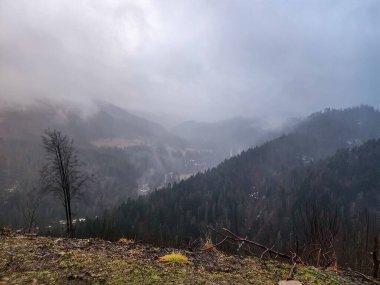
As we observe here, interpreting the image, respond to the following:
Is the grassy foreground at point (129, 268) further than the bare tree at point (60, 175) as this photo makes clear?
No

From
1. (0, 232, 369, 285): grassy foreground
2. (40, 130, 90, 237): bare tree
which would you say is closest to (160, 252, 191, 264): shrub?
(0, 232, 369, 285): grassy foreground

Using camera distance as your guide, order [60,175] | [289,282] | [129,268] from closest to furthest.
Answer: [289,282] < [129,268] < [60,175]

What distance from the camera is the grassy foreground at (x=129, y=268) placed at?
243 inches

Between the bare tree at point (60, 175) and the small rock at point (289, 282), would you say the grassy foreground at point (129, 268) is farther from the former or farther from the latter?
the bare tree at point (60, 175)

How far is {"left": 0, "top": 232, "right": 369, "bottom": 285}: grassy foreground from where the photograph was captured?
616 centimetres

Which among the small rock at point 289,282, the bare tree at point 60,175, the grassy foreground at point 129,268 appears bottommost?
the small rock at point 289,282

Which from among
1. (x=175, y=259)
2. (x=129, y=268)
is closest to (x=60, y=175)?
(x=175, y=259)

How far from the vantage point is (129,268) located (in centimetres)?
664

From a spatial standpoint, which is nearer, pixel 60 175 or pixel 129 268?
pixel 129 268

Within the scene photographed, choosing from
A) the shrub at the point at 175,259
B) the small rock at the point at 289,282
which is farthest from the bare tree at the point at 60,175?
the small rock at the point at 289,282

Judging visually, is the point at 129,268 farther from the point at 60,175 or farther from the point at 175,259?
the point at 60,175

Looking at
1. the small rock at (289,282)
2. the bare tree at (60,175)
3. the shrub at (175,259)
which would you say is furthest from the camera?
the bare tree at (60,175)

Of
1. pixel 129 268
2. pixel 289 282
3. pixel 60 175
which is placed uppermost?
pixel 60 175

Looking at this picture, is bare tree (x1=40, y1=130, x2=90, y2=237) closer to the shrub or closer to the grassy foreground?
the grassy foreground
